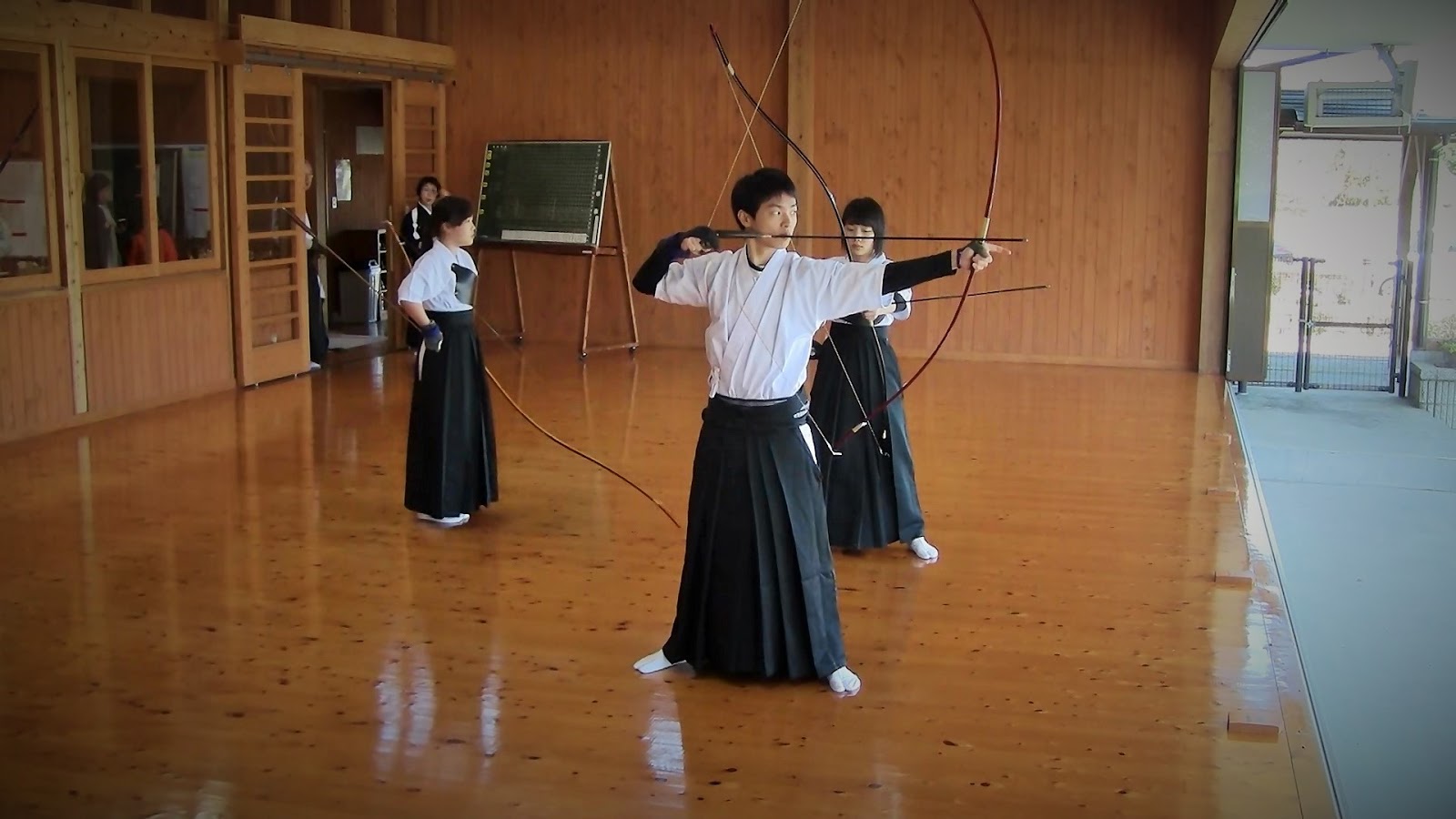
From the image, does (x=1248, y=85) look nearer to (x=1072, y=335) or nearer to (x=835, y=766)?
(x=1072, y=335)

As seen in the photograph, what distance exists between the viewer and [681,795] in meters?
2.62

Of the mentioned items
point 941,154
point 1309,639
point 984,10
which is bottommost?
point 1309,639

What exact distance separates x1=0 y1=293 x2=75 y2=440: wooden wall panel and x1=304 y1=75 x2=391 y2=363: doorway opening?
377 cm

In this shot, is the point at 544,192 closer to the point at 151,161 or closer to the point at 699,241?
the point at 151,161

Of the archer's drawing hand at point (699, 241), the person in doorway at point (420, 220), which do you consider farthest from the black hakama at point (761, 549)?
the person in doorway at point (420, 220)

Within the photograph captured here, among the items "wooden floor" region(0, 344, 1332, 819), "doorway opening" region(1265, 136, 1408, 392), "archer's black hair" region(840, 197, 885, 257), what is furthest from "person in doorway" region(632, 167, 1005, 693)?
"doorway opening" region(1265, 136, 1408, 392)

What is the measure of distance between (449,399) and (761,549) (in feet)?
5.80

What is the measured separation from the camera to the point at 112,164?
6.42 m

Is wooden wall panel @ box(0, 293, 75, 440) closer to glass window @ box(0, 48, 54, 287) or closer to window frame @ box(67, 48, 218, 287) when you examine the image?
glass window @ box(0, 48, 54, 287)

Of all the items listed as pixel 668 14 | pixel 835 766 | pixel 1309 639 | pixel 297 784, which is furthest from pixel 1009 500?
pixel 668 14

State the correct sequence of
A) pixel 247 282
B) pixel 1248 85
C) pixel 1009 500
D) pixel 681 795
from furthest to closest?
pixel 1248 85
pixel 247 282
pixel 1009 500
pixel 681 795

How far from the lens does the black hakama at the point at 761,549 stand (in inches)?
122

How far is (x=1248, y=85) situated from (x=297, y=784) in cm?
676

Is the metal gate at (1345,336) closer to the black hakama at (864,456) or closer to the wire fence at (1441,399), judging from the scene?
the wire fence at (1441,399)
